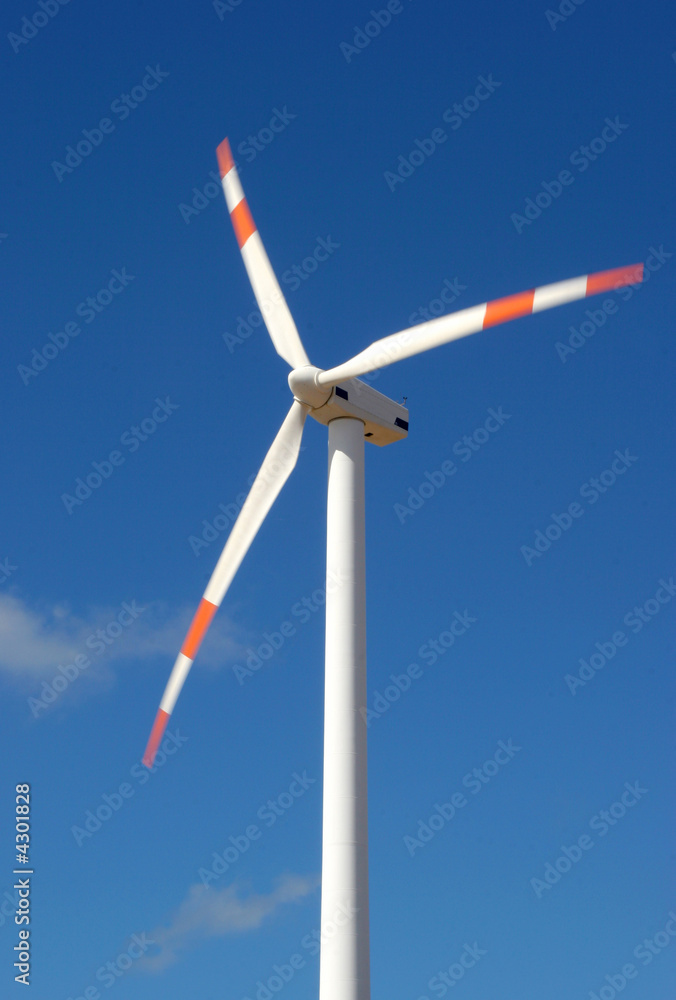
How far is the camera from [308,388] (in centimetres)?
2702

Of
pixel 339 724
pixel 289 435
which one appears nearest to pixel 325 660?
pixel 339 724

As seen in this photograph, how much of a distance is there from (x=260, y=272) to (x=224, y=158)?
401 centimetres

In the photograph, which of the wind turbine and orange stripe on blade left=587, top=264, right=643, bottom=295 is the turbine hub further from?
orange stripe on blade left=587, top=264, right=643, bottom=295

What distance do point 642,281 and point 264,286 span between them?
11.7 m

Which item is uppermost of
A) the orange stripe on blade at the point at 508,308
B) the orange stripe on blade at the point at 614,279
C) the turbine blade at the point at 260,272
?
the turbine blade at the point at 260,272

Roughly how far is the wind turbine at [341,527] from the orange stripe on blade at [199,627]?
0.02 metres

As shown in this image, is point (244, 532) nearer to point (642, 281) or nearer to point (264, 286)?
point (264, 286)

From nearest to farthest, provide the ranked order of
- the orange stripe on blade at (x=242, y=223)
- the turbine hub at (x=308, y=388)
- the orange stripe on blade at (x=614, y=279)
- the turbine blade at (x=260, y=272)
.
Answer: the orange stripe on blade at (x=614, y=279)
the turbine hub at (x=308, y=388)
the turbine blade at (x=260, y=272)
the orange stripe on blade at (x=242, y=223)

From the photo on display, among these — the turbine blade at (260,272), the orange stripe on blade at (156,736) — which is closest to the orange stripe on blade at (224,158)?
the turbine blade at (260,272)

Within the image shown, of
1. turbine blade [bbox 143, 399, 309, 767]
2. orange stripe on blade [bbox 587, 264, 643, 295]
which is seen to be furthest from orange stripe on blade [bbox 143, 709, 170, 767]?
orange stripe on blade [bbox 587, 264, 643, 295]

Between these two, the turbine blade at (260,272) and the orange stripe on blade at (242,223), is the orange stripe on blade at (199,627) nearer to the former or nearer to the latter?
the turbine blade at (260,272)

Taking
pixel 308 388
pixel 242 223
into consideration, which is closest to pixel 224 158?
pixel 242 223

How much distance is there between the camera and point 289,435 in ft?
90.7

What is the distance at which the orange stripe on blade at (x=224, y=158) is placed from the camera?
104 ft
